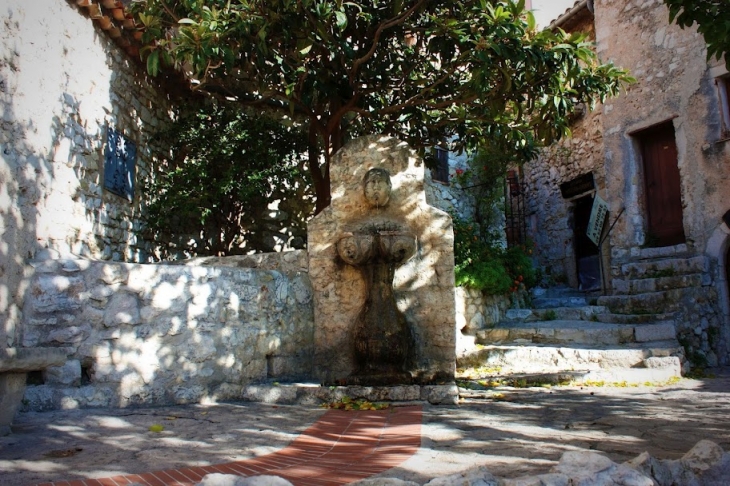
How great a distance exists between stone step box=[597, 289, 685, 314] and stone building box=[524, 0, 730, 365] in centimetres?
1

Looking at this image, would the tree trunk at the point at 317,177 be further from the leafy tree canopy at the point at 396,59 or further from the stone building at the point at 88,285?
the stone building at the point at 88,285

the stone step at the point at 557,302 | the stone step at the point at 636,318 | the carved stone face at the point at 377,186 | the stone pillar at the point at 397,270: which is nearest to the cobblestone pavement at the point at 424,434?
the stone pillar at the point at 397,270

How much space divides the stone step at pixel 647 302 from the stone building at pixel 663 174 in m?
0.01

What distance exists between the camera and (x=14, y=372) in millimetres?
3283

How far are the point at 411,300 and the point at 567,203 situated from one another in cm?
944

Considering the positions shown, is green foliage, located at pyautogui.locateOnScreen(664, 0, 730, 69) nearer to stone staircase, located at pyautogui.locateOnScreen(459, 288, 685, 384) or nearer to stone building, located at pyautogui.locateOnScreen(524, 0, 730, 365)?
stone staircase, located at pyautogui.locateOnScreen(459, 288, 685, 384)

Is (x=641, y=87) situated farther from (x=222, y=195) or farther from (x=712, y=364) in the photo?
(x=222, y=195)

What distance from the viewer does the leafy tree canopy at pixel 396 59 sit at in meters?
5.36

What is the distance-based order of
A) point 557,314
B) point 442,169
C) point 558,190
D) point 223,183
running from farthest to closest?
point 558,190 < point 442,169 < point 557,314 < point 223,183

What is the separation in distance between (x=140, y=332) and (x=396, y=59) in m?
4.31

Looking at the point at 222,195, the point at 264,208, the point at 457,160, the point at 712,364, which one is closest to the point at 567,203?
the point at 457,160

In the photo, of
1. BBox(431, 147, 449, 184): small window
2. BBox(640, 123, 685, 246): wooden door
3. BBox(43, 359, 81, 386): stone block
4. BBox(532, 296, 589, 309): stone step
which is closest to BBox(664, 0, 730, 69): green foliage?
BBox(43, 359, 81, 386): stone block

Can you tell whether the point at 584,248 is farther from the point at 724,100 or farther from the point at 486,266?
the point at 486,266

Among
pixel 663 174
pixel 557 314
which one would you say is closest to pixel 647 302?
pixel 557 314
